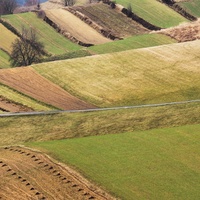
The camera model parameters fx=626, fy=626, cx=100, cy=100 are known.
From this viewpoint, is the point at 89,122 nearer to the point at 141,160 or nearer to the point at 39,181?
the point at 141,160

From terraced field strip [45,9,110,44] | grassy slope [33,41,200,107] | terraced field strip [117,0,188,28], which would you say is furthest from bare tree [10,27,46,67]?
terraced field strip [117,0,188,28]

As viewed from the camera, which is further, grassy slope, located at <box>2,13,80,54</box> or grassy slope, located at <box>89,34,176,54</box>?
grassy slope, located at <box>2,13,80,54</box>

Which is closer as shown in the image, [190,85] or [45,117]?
[45,117]

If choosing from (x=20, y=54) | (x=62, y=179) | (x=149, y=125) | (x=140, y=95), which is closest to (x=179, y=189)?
(x=62, y=179)

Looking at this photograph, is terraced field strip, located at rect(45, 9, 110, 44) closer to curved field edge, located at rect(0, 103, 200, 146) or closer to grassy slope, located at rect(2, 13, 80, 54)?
grassy slope, located at rect(2, 13, 80, 54)

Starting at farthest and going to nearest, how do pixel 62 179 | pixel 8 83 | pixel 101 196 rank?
pixel 8 83
pixel 62 179
pixel 101 196

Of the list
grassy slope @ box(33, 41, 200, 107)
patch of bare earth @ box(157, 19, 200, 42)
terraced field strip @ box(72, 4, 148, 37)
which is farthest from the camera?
terraced field strip @ box(72, 4, 148, 37)

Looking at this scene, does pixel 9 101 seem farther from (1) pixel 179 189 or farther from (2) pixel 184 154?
(1) pixel 179 189

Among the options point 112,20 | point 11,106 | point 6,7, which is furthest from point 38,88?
point 6,7
